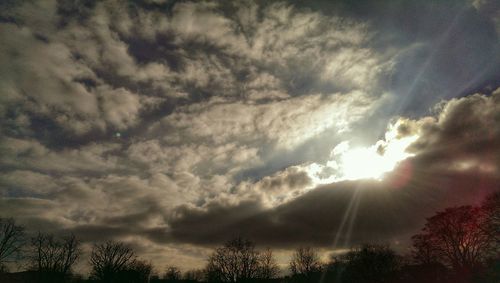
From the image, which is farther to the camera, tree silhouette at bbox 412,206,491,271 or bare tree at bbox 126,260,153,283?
bare tree at bbox 126,260,153,283

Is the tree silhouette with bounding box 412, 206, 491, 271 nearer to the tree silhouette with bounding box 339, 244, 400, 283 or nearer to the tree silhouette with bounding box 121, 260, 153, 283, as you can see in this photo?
the tree silhouette with bounding box 339, 244, 400, 283

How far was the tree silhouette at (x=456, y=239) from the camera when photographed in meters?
47.2

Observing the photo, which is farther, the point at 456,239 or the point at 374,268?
the point at 374,268

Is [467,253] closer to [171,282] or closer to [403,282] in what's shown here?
[403,282]

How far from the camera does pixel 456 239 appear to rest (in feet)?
168

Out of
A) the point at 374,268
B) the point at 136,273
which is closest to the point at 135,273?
the point at 136,273

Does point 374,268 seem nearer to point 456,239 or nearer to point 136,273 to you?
point 456,239

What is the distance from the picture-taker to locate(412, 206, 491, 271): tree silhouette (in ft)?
155

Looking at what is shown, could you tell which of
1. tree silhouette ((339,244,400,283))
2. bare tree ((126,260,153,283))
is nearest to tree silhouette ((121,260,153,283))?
bare tree ((126,260,153,283))

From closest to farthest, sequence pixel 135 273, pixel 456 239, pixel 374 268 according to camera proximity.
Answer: pixel 456 239 → pixel 374 268 → pixel 135 273

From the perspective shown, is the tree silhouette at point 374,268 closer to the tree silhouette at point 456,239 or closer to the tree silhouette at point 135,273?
the tree silhouette at point 456,239

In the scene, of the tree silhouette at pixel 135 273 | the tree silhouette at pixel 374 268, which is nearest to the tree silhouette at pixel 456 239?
the tree silhouette at pixel 374 268

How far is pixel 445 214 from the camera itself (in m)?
53.7

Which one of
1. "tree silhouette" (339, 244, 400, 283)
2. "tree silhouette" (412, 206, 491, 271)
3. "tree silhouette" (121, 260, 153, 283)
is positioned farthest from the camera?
"tree silhouette" (121, 260, 153, 283)
